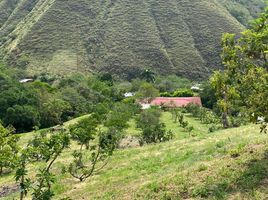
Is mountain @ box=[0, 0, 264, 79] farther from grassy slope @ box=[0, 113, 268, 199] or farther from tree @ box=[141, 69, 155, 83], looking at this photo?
grassy slope @ box=[0, 113, 268, 199]

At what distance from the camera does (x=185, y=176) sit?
507 inches

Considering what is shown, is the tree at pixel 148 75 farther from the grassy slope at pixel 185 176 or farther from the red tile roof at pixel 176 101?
the grassy slope at pixel 185 176

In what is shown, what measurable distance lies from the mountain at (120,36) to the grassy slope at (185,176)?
2780 inches

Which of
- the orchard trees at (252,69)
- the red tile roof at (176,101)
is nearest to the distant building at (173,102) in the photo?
the red tile roof at (176,101)

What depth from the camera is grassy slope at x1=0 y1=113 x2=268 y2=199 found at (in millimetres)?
11211

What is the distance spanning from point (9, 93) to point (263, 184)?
1939 inches

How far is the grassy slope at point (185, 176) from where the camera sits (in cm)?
1121

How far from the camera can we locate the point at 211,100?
222ft

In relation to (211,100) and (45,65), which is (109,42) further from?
(211,100)

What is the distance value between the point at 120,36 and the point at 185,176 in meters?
85.0

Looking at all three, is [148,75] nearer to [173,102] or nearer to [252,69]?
[173,102]

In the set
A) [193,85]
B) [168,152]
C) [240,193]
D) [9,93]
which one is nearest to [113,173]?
[168,152]

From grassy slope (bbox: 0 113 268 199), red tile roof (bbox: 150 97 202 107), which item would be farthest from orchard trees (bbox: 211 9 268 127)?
red tile roof (bbox: 150 97 202 107)

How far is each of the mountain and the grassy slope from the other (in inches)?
2780
